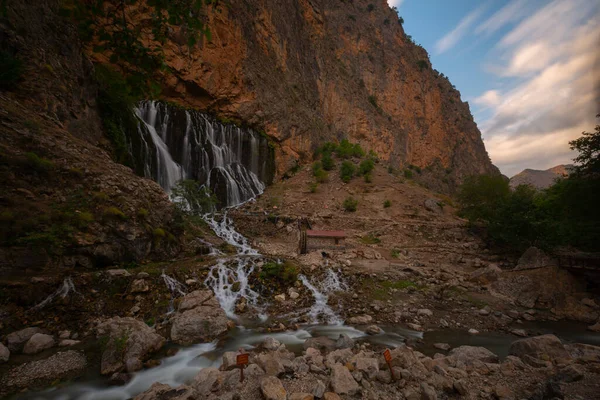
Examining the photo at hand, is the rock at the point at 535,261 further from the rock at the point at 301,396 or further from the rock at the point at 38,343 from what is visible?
the rock at the point at 38,343

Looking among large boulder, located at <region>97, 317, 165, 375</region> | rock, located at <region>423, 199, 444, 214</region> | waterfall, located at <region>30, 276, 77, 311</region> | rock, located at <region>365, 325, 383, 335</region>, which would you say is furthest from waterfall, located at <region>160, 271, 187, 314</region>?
rock, located at <region>423, 199, 444, 214</region>

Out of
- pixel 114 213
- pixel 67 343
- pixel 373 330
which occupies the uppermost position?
pixel 114 213

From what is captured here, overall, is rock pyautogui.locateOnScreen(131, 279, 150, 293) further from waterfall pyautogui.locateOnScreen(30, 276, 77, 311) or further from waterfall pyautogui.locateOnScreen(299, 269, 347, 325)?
waterfall pyautogui.locateOnScreen(299, 269, 347, 325)

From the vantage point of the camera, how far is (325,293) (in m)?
11.1

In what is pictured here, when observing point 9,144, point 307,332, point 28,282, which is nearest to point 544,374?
point 307,332

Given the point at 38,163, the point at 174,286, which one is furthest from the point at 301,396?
the point at 38,163

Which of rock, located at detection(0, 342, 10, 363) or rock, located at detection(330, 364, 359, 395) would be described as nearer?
rock, located at detection(330, 364, 359, 395)

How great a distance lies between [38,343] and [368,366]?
6867 mm

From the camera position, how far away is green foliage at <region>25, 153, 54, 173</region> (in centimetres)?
880

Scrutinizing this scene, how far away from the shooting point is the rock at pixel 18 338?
18.5ft

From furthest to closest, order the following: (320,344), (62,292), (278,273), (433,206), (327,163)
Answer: (327,163) < (433,206) < (278,273) < (62,292) < (320,344)

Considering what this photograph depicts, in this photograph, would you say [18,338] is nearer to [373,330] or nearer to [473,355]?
[373,330]

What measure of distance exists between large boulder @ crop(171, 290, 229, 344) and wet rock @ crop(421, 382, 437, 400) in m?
5.43

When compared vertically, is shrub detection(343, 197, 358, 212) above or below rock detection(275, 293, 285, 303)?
above
